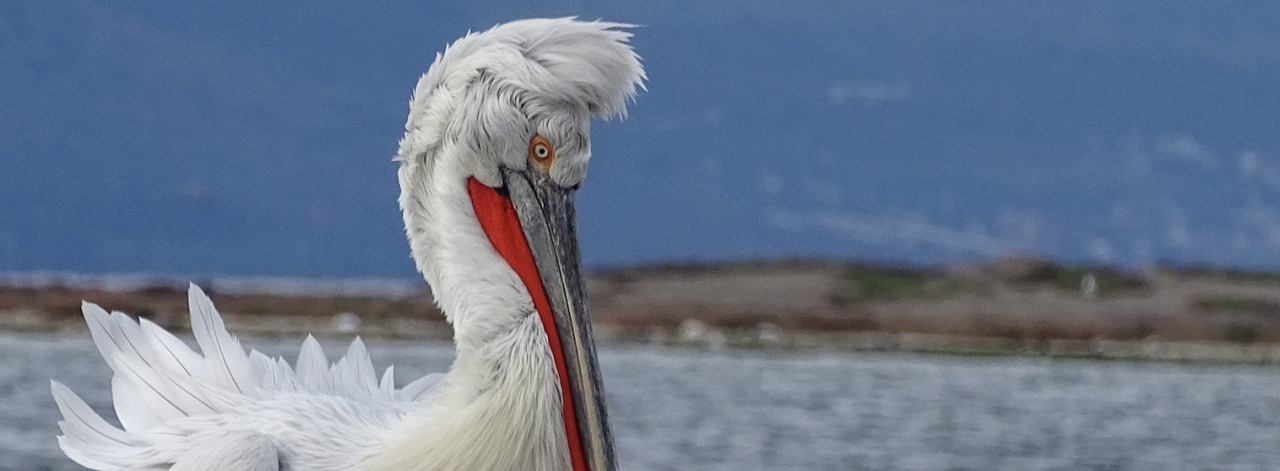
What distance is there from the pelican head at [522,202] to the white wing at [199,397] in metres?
0.49

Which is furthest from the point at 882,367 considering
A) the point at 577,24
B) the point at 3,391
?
the point at 577,24

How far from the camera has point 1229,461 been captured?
1309cm

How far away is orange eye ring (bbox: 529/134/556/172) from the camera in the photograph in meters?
3.42

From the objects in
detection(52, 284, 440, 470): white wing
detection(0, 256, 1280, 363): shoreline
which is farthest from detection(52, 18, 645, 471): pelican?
detection(0, 256, 1280, 363): shoreline

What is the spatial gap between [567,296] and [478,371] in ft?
0.74

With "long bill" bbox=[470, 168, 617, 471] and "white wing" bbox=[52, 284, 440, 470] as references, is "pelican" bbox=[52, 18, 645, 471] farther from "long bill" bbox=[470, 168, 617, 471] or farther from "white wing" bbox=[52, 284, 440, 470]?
"white wing" bbox=[52, 284, 440, 470]

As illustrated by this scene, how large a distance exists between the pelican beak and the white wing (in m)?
0.57

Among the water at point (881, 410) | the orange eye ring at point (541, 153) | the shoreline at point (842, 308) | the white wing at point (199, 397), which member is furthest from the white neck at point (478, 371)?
the shoreline at point (842, 308)

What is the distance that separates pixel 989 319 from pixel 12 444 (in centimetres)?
1849

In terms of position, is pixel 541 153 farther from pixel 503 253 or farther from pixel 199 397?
pixel 199 397

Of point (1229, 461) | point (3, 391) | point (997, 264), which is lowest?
point (1229, 461)

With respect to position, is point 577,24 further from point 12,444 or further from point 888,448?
point 888,448

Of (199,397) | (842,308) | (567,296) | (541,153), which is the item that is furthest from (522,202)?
(842,308)

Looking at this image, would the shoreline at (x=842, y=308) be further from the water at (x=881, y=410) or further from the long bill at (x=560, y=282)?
the long bill at (x=560, y=282)
